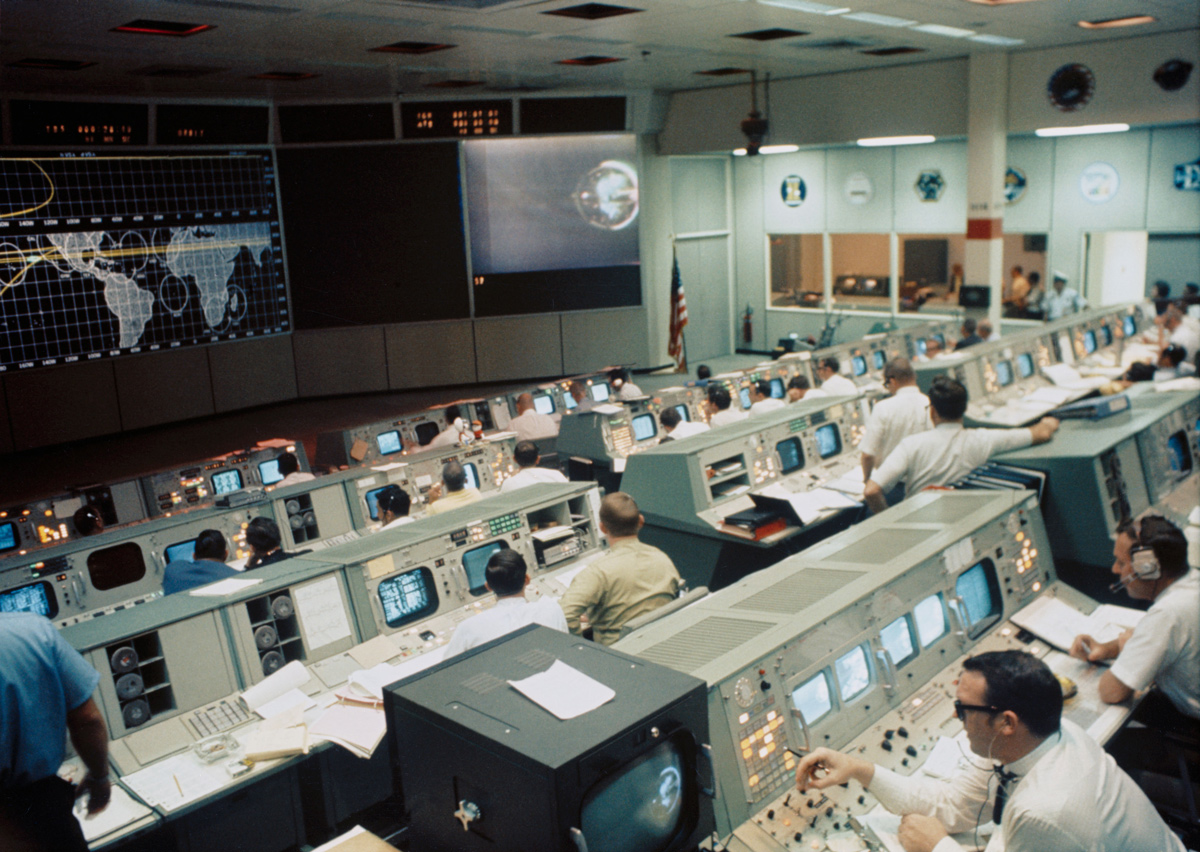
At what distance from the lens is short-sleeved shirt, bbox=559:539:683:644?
143 inches

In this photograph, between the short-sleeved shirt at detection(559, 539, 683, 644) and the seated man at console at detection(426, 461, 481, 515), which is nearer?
the short-sleeved shirt at detection(559, 539, 683, 644)

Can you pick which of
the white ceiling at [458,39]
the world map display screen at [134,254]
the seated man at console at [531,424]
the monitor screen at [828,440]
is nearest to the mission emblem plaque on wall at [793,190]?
the white ceiling at [458,39]

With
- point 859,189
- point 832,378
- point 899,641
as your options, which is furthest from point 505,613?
point 859,189

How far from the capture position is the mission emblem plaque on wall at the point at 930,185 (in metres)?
12.6

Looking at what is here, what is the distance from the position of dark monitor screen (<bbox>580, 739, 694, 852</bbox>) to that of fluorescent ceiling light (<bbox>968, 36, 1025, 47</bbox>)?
899 centimetres

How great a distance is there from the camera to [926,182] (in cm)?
1273

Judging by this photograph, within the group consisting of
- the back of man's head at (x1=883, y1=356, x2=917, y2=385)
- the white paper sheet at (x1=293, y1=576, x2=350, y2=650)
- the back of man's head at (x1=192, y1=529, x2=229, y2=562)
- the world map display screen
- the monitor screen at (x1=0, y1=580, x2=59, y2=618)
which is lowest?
the monitor screen at (x1=0, y1=580, x2=59, y2=618)

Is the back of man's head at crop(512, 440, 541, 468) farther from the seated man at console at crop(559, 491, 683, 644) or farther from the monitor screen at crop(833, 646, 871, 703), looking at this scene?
the monitor screen at crop(833, 646, 871, 703)

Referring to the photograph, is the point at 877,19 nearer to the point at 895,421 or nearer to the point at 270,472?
the point at 895,421

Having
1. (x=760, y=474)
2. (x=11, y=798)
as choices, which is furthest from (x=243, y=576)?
(x=760, y=474)

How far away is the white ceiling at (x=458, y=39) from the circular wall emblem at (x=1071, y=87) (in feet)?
1.03

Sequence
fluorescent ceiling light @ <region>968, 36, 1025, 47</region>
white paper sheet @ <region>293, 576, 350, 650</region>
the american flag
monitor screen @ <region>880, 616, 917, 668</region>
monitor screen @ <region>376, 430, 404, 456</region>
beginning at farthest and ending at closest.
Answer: the american flag < fluorescent ceiling light @ <region>968, 36, 1025, 47</region> < monitor screen @ <region>376, 430, 404, 456</region> < white paper sheet @ <region>293, 576, 350, 650</region> < monitor screen @ <region>880, 616, 917, 668</region>

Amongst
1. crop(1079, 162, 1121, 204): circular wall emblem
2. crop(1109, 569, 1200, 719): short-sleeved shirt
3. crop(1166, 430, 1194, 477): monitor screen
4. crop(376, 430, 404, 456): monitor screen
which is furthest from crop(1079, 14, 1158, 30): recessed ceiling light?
crop(1109, 569, 1200, 719): short-sleeved shirt

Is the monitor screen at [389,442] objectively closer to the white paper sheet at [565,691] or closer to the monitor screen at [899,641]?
the monitor screen at [899,641]
